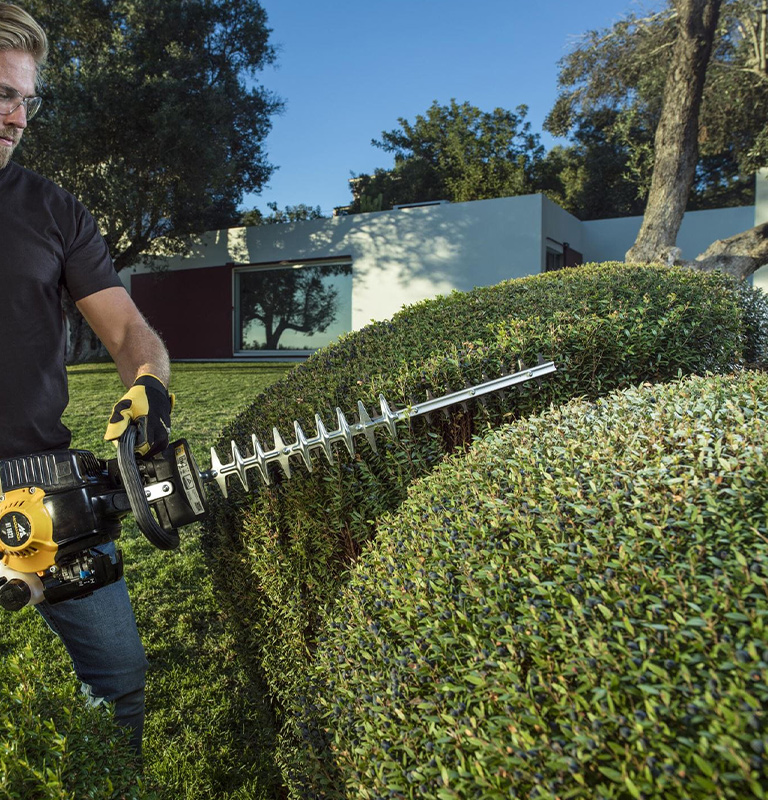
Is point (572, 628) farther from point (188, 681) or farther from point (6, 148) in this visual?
point (188, 681)

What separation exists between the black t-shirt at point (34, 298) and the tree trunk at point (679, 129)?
882 cm

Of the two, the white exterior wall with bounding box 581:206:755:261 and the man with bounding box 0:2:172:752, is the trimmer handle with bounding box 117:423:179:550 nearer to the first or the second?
the man with bounding box 0:2:172:752

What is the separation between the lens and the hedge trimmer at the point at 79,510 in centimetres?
163

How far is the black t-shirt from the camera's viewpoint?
204 centimetres

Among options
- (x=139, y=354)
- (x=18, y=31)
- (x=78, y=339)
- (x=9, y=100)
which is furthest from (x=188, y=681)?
(x=78, y=339)

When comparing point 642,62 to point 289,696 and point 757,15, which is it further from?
point 289,696

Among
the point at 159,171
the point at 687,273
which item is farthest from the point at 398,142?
the point at 687,273

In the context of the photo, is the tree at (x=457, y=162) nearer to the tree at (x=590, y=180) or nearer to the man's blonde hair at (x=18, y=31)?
the tree at (x=590, y=180)

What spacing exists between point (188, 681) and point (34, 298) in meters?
2.10

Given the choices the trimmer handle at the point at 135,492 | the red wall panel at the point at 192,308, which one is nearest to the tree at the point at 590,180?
the red wall panel at the point at 192,308

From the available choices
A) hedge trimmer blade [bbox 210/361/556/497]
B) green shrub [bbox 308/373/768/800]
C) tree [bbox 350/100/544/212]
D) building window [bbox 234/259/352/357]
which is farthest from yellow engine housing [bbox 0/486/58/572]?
tree [bbox 350/100/544/212]

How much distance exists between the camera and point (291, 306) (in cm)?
2073

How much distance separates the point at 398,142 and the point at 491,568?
39282 millimetres

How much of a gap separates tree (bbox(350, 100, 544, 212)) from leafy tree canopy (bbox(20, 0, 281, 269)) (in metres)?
13.9
